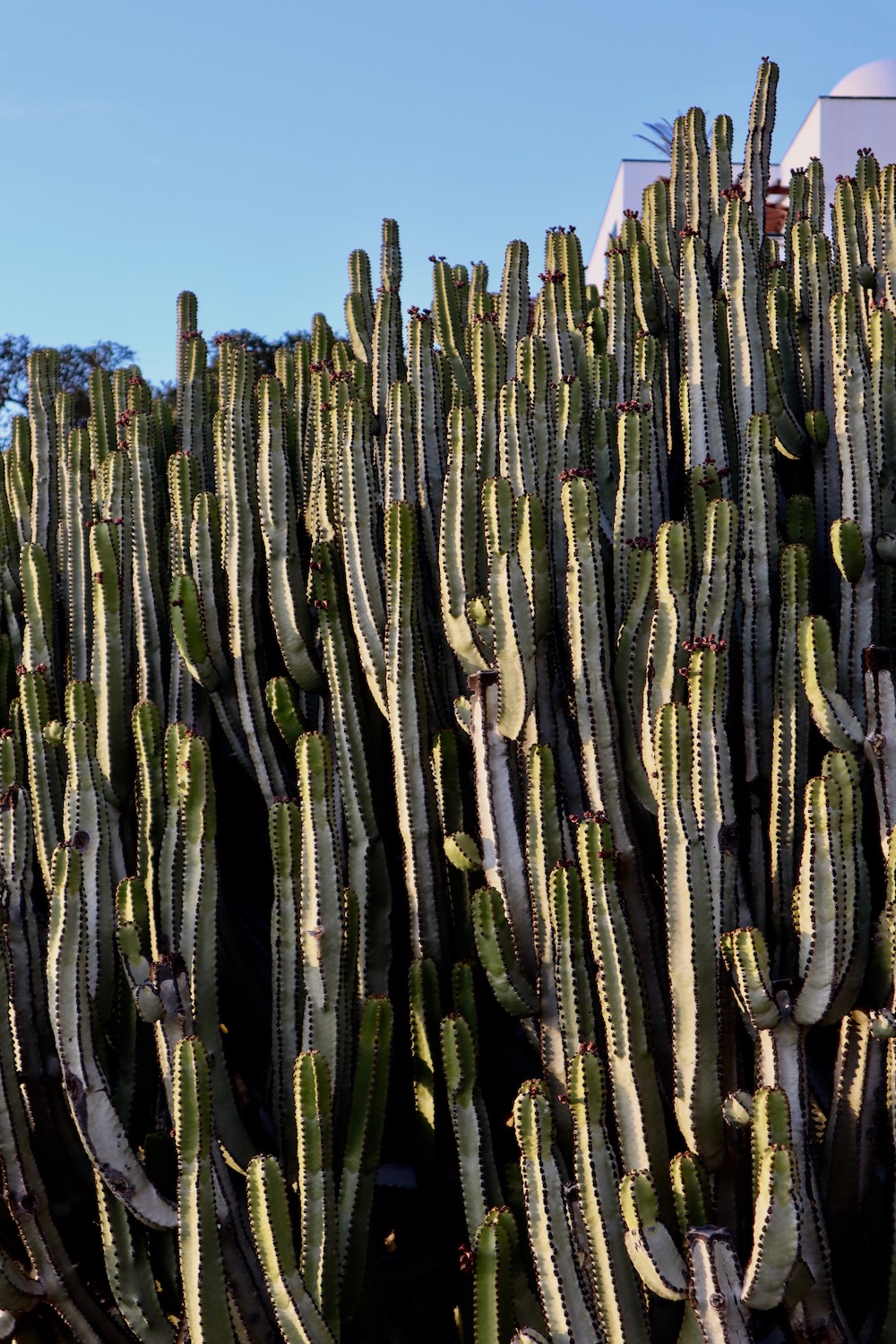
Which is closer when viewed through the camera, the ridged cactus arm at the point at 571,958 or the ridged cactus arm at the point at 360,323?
the ridged cactus arm at the point at 571,958

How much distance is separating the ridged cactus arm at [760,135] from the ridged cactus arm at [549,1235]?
12.7ft

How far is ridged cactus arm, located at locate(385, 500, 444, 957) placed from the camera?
3.92m

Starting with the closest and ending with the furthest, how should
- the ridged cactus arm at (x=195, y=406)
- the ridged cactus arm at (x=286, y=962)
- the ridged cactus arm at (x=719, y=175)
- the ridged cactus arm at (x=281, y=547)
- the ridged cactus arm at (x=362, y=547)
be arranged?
the ridged cactus arm at (x=286, y=962) < the ridged cactus arm at (x=362, y=547) < the ridged cactus arm at (x=281, y=547) < the ridged cactus arm at (x=719, y=175) < the ridged cactus arm at (x=195, y=406)

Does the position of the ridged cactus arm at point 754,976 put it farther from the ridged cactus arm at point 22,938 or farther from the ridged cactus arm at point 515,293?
the ridged cactus arm at point 515,293

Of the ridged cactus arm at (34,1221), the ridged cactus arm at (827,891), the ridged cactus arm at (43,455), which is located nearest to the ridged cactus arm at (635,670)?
the ridged cactus arm at (827,891)

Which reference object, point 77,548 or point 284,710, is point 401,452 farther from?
point 77,548

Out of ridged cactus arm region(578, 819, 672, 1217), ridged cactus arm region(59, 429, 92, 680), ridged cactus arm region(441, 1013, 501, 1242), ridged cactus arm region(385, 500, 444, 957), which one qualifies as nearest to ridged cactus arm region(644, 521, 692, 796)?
ridged cactus arm region(578, 819, 672, 1217)

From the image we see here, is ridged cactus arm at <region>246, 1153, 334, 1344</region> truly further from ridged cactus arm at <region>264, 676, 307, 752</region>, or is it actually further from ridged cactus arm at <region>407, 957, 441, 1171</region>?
ridged cactus arm at <region>264, 676, 307, 752</region>

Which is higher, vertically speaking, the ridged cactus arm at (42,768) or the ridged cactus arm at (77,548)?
the ridged cactus arm at (77,548)

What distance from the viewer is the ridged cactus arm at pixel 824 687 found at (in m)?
3.46

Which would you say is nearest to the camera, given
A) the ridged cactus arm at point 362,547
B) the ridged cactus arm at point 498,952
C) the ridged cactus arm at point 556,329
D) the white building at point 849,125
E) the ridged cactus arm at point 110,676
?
the ridged cactus arm at point 498,952

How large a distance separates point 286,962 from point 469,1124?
0.69m

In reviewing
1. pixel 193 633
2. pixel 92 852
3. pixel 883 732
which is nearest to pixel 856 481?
pixel 883 732

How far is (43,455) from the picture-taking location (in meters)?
5.73
